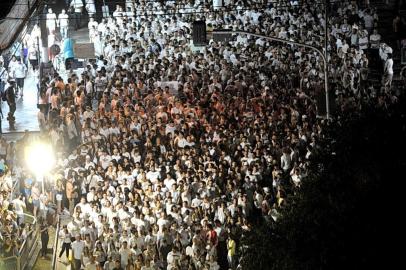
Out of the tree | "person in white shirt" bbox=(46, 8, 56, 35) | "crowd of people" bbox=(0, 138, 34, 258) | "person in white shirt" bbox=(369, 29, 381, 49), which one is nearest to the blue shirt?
"person in white shirt" bbox=(46, 8, 56, 35)

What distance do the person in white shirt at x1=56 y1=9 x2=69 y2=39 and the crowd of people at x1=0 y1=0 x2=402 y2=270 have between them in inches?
83.2

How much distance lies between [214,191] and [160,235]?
1.95 m

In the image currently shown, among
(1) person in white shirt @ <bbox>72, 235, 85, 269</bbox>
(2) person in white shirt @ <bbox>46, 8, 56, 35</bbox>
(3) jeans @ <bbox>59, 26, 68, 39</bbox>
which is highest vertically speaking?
(2) person in white shirt @ <bbox>46, 8, 56, 35</bbox>

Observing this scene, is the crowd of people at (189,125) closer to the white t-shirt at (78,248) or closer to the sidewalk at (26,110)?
the white t-shirt at (78,248)

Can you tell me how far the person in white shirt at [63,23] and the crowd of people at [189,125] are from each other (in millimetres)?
2114

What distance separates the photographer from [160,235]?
1019 inches

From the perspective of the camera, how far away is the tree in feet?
51.5

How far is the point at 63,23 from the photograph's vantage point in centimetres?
4259

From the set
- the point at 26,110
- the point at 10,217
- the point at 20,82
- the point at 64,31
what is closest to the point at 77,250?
the point at 10,217

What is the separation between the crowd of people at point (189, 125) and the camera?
2606cm

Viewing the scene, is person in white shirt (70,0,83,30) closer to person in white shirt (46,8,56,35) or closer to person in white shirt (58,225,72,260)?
person in white shirt (46,8,56,35)

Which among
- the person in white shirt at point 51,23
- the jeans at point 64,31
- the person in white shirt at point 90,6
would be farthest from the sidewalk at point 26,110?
the person in white shirt at point 90,6

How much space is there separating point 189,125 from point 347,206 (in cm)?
1402

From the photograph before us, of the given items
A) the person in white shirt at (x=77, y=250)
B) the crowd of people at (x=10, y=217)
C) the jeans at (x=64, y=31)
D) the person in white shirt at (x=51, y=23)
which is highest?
the person in white shirt at (x=51, y=23)
